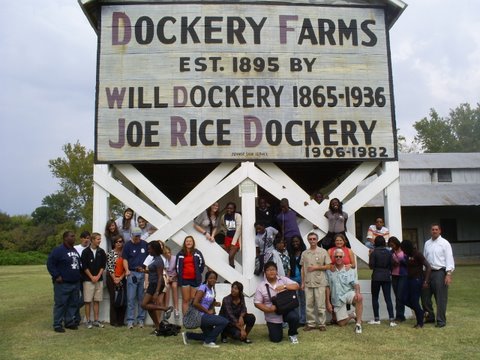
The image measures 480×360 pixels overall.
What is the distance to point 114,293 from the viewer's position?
9633 millimetres

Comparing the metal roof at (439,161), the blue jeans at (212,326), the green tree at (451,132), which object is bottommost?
the blue jeans at (212,326)

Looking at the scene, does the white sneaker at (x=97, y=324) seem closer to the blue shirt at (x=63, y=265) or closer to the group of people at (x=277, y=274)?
the group of people at (x=277, y=274)

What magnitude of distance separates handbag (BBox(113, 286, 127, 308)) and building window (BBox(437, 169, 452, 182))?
89.8 feet

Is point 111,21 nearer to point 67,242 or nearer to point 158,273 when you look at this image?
point 67,242

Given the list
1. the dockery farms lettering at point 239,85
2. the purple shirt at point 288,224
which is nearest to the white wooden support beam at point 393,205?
the dockery farms lettering at point 239,85

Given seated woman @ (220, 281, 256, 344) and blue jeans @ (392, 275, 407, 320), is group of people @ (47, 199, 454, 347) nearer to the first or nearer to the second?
blue jeans @ (392, 275, 407, 320)

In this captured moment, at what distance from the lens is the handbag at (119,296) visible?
31.6 ft

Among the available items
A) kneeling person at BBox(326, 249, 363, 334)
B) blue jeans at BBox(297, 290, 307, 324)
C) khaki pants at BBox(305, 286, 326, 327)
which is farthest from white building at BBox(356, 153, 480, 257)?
khaki pants at BBox(305, 286, 326, 327)

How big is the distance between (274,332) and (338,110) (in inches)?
194

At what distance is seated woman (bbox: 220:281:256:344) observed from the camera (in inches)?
314

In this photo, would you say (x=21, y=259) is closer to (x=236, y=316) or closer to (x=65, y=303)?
(x=65, y=303)

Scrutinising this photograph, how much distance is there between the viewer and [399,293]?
9.48 meters

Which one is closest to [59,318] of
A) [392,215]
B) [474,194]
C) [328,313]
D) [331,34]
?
[328,313]

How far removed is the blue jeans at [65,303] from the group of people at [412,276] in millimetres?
5560
